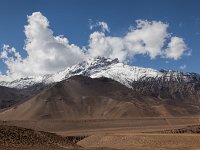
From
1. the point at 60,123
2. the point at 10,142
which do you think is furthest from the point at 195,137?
the point at 60,123

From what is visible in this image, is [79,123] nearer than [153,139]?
No

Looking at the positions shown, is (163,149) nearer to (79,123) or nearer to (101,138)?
(101,138)

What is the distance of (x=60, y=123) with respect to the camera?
15938cm

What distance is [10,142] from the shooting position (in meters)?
47.7

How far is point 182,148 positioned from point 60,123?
109 meters

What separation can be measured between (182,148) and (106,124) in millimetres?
112472

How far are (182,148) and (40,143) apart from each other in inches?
672

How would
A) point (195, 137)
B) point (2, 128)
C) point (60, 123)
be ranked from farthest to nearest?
point (60, 123), point (195, 137), point (2, 128)

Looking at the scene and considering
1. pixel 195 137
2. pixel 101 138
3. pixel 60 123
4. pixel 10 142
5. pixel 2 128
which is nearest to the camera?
pixel 10 142

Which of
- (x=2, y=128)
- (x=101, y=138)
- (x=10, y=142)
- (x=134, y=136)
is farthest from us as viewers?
(x=101, y=138)

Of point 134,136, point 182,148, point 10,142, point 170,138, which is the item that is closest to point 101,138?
point 134,136

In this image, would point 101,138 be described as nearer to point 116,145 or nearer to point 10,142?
point 116,145

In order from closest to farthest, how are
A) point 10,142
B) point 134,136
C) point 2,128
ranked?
point 10,142 → point 2,128 → point 134,136

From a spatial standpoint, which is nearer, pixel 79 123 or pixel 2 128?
pixel 2 128
